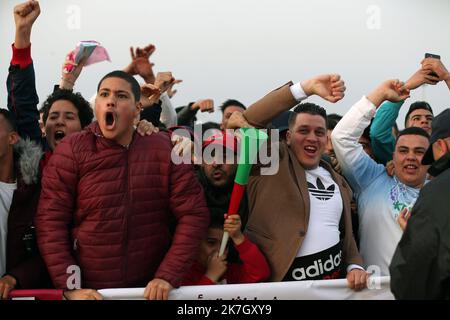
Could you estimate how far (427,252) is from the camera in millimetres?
2572

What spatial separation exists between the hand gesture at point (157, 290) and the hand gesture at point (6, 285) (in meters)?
0.69

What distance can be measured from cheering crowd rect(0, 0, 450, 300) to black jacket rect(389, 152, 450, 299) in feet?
0.81

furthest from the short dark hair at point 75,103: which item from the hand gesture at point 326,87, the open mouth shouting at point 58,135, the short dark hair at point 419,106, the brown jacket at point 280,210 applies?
the short dark hair at point 419,106

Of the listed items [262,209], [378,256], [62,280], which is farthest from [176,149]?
[378,256]

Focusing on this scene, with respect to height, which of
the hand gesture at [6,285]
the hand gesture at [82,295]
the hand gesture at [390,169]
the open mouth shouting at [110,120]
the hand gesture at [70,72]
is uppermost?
the hand gesture at [70,72]

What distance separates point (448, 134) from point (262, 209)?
1.25 metres

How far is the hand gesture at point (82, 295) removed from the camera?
3.45m

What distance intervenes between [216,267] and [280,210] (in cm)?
49

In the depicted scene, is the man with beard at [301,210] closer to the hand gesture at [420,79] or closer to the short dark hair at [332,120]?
the hand gesture at [420,79]

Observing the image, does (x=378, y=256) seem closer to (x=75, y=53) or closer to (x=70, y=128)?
(x=70, y=128)

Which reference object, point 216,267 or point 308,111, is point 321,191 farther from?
point 216,267

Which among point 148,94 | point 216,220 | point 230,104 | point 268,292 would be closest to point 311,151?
point 216,220

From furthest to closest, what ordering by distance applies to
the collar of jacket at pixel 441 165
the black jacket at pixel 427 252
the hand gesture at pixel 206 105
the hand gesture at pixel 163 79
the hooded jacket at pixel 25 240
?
the hand gesture at pixel 206 105 → the hand gesture at pixel 163 79 → the hooded jacket at pixel 25 240 → the collar of jacket at pixel 441 165 → the black jacket at pixel 427 252

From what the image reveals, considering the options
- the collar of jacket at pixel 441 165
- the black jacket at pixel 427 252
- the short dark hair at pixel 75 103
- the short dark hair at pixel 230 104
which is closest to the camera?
the black jacket at pixel 427 252
